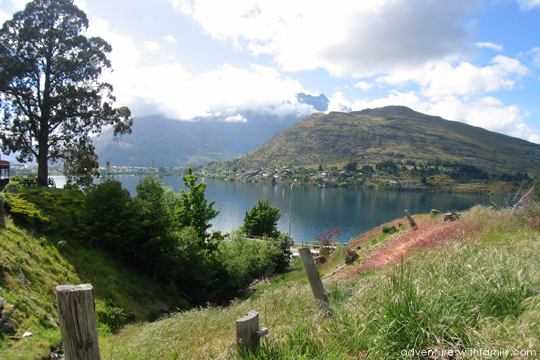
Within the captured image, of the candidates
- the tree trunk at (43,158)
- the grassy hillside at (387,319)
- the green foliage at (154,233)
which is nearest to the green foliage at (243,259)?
the green foliage at (154,233)

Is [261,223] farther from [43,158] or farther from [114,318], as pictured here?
[114,318]

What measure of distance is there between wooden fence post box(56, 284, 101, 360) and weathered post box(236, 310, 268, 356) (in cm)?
151

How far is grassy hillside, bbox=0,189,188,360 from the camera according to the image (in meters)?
6.74

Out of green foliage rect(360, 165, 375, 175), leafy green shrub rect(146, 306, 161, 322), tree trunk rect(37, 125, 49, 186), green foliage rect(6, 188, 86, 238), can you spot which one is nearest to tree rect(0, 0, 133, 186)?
tree trunk rect(37, 125, 49, 186)

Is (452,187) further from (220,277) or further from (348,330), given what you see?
(348,330)

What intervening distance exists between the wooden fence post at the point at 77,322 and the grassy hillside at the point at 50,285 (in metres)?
4.62

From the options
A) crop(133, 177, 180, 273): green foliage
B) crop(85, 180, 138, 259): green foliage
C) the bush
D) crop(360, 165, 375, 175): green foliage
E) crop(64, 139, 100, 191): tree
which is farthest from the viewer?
crop(360, 165, 375, 175): green foliage

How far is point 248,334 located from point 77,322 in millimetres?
1835

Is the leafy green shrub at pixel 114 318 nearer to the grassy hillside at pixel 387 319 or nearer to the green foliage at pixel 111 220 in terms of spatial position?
the grassy hillside at pixel 387 319

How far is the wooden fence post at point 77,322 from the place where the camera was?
8.14 ft

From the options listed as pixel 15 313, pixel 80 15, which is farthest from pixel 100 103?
pixel 15 313

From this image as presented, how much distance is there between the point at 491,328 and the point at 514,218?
8463 millimetres

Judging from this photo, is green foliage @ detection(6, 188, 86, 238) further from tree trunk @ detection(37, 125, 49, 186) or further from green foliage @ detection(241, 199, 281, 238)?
green foliage @ detection(241, 199, 281, 238)

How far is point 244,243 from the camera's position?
2641cm
